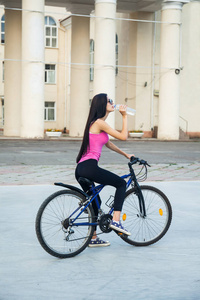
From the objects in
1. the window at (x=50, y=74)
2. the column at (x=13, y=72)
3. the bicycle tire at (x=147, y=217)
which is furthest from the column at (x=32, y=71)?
the bicycle tire at (x=147, y=217)

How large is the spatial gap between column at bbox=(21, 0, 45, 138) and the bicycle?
87.4 feet

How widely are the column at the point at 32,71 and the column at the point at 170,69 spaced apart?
26.2 feet

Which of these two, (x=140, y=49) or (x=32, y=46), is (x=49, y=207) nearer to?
(x=32, y=46)

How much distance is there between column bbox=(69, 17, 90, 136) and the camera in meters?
39.0

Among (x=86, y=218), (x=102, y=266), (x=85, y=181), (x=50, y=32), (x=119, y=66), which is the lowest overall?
(x=102, y=266)

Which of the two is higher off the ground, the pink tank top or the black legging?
the pink tank top

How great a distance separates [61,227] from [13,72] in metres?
33.2

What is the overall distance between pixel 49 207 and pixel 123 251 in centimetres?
89

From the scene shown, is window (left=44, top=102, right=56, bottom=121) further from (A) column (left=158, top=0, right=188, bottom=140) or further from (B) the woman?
(B) the woman

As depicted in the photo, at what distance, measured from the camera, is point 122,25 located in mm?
41844

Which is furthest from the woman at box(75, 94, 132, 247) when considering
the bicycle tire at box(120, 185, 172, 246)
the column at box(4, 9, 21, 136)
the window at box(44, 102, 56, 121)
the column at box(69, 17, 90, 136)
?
the window at box(44, 102, 56, 121)

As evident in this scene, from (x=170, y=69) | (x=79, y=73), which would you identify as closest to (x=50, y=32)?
(x=79, y=73)

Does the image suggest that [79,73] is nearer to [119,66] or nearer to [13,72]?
[119,66]

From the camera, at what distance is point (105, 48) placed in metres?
33.8
